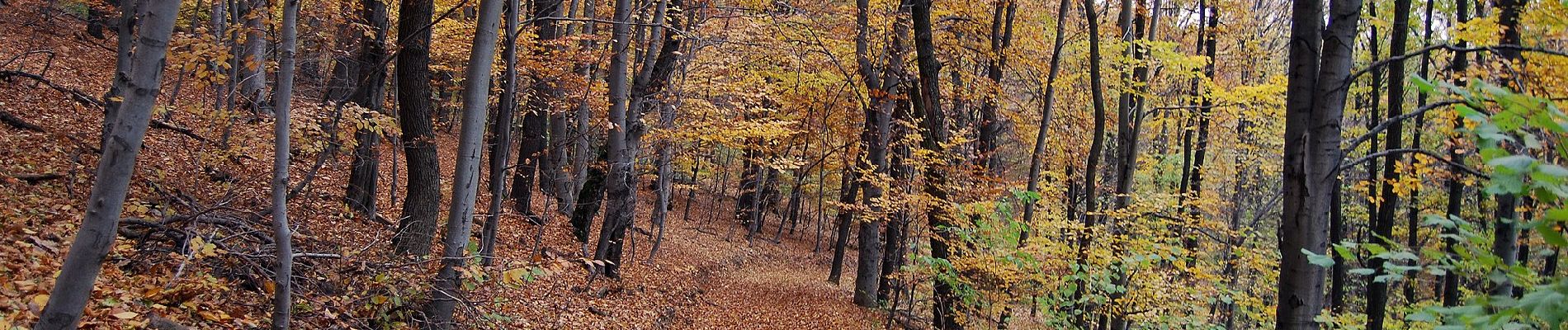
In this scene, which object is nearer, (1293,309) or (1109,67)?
(1293,309)

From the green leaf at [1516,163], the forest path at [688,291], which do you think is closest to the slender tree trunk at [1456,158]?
the forest path at [688,291]

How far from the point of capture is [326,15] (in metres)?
8.94

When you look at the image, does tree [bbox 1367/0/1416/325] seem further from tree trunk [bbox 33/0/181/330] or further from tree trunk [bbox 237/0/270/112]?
tree trunk [bbox 33/0/181/330]

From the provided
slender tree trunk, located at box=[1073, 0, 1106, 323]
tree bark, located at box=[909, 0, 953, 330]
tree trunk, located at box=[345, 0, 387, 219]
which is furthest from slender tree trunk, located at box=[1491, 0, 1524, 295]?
tree trunk, located at box=[345, 0, 387, 219]

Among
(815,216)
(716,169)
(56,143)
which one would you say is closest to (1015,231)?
(56,143)

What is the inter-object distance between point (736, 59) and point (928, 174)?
753 cm

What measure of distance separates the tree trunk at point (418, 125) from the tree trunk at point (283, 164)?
327cm

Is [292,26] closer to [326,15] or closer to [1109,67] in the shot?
[326,15]

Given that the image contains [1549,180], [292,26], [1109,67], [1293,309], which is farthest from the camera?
[1109,67]

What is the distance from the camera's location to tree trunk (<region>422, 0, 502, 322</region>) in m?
5.66

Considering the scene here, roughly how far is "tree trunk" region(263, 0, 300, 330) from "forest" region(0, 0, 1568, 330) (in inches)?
0.8

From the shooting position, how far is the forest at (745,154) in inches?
145

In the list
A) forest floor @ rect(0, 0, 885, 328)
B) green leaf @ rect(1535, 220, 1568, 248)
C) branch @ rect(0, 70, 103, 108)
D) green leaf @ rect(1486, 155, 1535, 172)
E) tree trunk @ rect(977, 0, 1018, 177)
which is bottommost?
forest floor @ rect(0, 0, 885, 328)

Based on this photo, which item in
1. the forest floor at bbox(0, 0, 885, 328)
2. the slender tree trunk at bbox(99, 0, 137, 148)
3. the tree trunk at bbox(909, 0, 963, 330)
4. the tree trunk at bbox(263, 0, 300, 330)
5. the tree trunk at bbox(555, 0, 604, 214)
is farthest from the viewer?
the tree trunk at bbox(555, 0, 604, 214)
